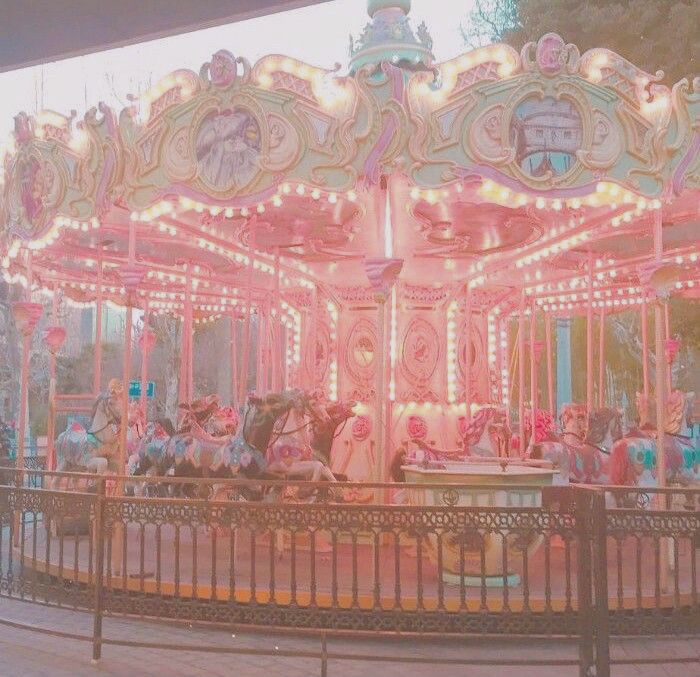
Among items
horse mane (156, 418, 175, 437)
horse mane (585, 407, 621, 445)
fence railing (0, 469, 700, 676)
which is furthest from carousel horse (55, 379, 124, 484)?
horse mane (585, 407, 621, 445)

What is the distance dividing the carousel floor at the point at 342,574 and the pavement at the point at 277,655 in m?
0.27

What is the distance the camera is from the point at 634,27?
18938 millimetres

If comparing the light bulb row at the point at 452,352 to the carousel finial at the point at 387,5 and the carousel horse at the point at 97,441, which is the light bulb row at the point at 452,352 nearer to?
the carousel finial at the point at 387,5

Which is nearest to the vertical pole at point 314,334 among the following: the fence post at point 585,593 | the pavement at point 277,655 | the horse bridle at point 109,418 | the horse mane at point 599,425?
the horse bridle at point 109,418

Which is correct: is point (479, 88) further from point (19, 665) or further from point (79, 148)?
point (19, 665)

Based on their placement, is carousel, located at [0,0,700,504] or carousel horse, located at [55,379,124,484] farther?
carousel horse, located at [55,379,124,484]

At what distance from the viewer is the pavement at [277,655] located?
190 inches

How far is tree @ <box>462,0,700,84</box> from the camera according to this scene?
1823cm

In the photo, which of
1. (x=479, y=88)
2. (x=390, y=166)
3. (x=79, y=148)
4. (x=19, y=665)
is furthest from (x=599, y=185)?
(x=19, y=665)

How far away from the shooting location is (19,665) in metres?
4.96

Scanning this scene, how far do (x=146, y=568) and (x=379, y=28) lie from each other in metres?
6.09

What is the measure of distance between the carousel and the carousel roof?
18mm

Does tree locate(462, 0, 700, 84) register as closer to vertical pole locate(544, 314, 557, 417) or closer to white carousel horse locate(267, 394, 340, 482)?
vertical pole locate(544, 314, 557, 417)

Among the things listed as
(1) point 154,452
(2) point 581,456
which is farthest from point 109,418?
(2) point 581,456
